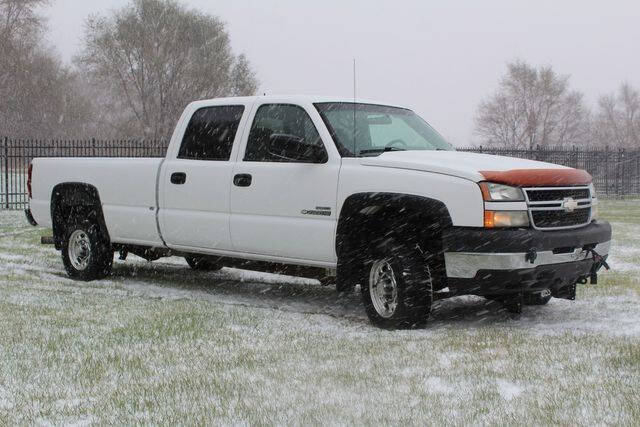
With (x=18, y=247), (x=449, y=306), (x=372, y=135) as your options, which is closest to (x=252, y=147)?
(x=372, y=135)

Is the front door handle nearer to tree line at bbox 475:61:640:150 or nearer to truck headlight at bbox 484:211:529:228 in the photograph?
truck headlight at bbox 484:211:529:228

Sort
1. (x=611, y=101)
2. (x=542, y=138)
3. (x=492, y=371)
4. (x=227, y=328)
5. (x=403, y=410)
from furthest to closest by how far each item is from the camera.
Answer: (x=611, y=101) → (x=542, y=138) → (x=227, y=328) → (x=492, y=371) → (x=403, y=410)

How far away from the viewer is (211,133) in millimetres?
8484

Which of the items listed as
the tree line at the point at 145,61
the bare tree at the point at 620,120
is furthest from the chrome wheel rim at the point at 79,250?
the bare tree at the point at 620,120

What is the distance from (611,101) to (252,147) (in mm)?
95313

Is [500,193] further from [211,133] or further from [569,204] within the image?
[211,133]

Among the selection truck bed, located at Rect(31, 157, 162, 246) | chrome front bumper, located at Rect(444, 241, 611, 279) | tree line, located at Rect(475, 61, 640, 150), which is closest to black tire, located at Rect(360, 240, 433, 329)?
chrome front bumper, located at Rect(444, 241, 611, 279)

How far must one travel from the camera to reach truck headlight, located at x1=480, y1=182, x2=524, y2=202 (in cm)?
622

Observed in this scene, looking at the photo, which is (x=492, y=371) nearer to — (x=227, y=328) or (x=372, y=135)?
(x=227, y=328)

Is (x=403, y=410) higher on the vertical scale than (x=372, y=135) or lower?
lower

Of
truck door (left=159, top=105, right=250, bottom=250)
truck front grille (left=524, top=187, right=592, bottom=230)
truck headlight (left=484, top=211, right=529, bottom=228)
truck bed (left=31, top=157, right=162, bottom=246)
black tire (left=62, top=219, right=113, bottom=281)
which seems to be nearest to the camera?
truck headlight (left=484, top=211, right=529, bottom=228)

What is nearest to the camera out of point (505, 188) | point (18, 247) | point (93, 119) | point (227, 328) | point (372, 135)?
point (505, 188)

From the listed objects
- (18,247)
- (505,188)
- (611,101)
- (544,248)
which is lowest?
(18,247)

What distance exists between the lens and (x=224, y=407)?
4492mm
